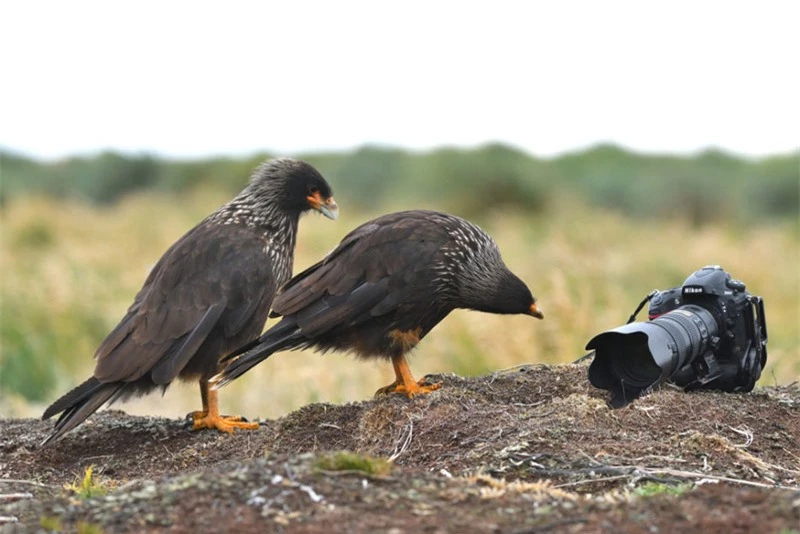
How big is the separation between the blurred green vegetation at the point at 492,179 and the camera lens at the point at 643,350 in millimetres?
18850

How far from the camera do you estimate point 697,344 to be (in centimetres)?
595

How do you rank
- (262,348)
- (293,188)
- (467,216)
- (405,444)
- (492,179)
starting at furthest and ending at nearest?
(492,179), (467,216), (293,188), (262,348), (405,444)

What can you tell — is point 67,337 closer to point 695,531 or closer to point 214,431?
point 214,431

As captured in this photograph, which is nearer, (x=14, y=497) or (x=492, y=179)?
(x=14, y=497)

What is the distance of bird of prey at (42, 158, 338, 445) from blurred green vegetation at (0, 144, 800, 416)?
3.48m

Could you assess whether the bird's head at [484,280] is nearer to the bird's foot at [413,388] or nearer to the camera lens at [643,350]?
the bird's foot at [413,388]

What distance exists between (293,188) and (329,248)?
1248 cm

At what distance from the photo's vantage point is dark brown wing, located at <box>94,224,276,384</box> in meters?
6.63

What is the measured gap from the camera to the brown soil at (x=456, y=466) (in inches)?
146

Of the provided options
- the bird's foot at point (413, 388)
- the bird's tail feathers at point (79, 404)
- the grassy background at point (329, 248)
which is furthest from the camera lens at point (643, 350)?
the bird's tail feathers at point (79, 404)

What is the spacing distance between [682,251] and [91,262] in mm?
9770

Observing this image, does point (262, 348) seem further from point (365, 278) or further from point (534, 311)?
point (534, 311)

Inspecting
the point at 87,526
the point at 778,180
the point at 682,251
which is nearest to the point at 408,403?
the point at 87,526

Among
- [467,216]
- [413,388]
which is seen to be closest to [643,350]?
[413,388]
